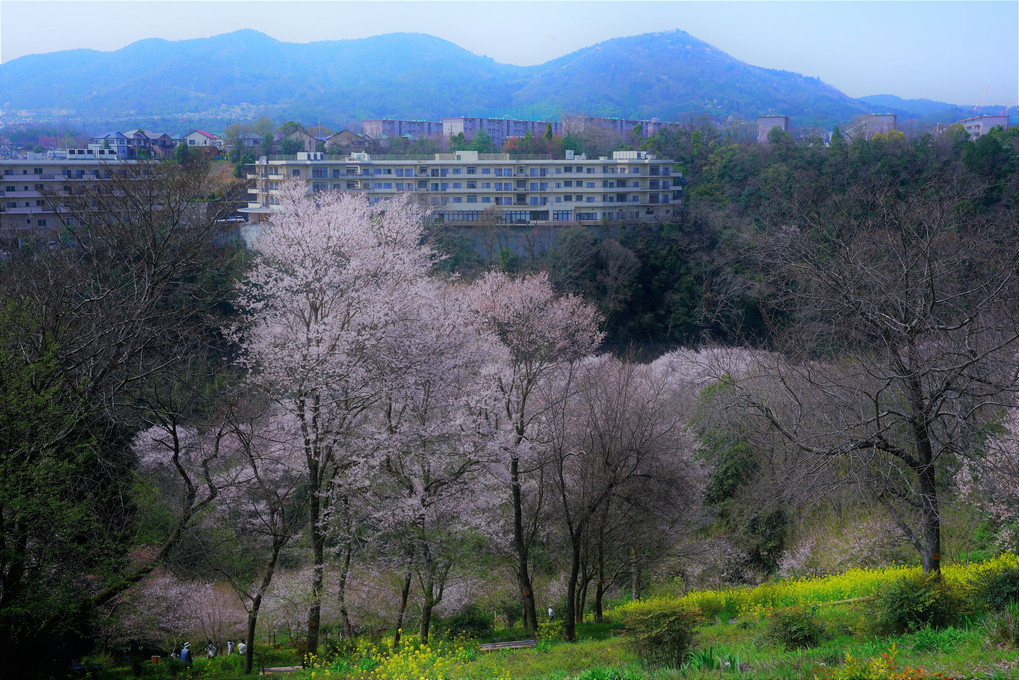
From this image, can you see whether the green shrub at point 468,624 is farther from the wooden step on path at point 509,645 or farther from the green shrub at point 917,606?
the green shrub at point 917,606

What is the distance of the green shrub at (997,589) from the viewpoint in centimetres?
668

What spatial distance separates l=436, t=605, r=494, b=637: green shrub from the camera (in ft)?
40.1

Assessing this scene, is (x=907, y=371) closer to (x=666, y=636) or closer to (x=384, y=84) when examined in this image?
(x=666, y=636)

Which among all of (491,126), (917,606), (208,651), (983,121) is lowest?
(208,651)

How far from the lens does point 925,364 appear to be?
8031mm

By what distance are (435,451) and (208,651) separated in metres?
7.91

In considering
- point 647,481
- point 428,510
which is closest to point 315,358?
point 428,510

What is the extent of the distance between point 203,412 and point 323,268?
18.0 ft

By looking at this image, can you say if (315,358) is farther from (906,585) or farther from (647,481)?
(906,585)

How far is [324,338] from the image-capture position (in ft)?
36.8

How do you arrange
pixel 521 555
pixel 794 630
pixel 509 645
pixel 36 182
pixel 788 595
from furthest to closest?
pixel 36 182, pixel 521 555, pixel 509 645, pixel 788 595, pixel 794 630

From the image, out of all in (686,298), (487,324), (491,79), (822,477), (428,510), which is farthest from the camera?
(491,79)

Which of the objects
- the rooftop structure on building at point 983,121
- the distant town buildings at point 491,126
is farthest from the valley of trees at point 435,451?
the rooftop structure on building at point 983,121

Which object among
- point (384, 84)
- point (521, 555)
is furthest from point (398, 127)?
point (521, 555)
